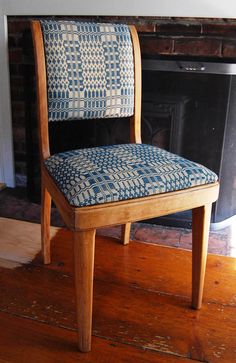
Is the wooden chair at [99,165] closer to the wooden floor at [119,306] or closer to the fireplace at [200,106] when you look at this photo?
the wooden floor at [119,306]

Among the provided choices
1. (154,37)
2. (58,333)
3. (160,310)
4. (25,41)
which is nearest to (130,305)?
(160,310)

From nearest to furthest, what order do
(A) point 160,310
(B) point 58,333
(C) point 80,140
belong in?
(B) point 58,333 → (A) point 160,310 → (C) point 80,140

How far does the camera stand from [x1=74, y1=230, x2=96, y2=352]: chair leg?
3.34 ft

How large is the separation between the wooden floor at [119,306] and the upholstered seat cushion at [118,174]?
432 mm

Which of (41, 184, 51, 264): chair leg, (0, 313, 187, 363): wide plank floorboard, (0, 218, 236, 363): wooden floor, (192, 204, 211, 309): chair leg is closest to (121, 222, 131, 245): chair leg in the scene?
(0, 218, 236, 363): wooden floor

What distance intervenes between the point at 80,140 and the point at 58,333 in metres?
0.92

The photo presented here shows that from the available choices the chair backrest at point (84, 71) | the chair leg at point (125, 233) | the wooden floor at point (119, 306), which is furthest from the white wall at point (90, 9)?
the chair leg at point (125, 233)

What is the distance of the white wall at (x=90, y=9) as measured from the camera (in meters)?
1.60

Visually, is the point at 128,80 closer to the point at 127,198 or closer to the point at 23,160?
the point at 127,198

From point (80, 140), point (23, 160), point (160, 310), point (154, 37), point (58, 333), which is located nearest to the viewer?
point (58, 333)

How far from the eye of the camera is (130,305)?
4.28 feet

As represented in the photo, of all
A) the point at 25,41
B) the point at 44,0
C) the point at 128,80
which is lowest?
the point at 128,80

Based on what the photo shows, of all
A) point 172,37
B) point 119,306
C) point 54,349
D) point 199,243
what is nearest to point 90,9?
point 172,37

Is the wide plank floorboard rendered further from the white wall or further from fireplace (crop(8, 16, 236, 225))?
the white wall
